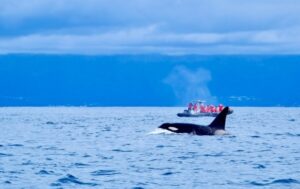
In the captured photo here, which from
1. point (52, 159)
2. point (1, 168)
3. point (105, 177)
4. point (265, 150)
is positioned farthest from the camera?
point (265, 150)

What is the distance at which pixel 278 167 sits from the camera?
124 ft

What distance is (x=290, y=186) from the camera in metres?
30.8

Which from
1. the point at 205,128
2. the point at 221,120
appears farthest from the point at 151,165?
the point at 205,128

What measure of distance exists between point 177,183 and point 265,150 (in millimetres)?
19458

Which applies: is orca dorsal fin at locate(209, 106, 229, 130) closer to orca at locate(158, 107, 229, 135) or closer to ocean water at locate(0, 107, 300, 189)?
orca at locate(158, 107, 229, 135)

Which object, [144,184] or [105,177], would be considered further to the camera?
[105,177]

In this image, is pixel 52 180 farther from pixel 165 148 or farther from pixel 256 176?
pixel 165 148

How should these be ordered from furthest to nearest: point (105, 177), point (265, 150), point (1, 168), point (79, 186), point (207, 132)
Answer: point (207, 132) < point (265, 150) < point (1, 168) < point (105, 177) < point (79, 186)

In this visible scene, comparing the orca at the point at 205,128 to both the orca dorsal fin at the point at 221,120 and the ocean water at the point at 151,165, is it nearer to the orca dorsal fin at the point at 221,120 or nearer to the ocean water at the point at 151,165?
the orca dorsal fin at the point at 221,120

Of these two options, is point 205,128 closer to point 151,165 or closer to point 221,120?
point 221,120

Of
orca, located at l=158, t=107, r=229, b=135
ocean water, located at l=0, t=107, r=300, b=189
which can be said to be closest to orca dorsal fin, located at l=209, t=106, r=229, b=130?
orca, located at l=158, t=107, r=229, b=135

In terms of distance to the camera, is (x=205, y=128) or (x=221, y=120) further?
(x=205, y=128)

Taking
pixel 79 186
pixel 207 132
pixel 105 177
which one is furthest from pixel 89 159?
pixel 207 132

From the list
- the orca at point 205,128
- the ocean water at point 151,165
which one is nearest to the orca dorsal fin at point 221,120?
the orca at point 205,128
